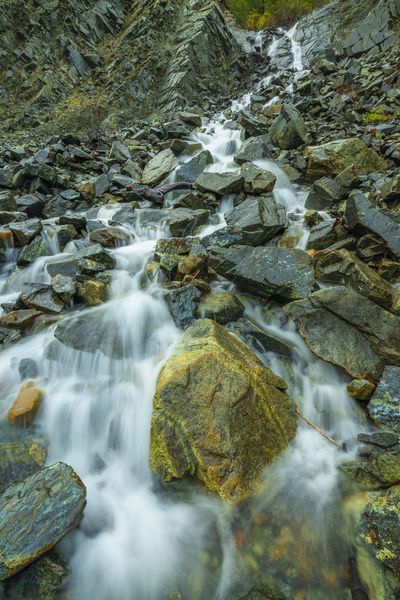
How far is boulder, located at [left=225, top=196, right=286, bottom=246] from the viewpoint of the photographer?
624cm

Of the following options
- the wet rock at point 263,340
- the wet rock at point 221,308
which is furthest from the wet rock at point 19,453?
the wet rock at point 263,340

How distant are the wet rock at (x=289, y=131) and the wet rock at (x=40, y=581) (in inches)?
469

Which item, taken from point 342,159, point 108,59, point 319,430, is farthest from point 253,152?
point 108,59

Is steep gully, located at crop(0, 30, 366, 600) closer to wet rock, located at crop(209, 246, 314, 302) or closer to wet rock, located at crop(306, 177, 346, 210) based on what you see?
wet rock, located at crop(209, 246, 314, 302)

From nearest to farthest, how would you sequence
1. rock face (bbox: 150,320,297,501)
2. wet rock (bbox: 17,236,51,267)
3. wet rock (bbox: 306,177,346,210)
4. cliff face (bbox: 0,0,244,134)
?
rock face (bbox: 150,320,297,501) → wet rock (bbox: 17,236,51,267) → wet rock (bbox: 306,177,346,210) → cliff face (bbox: 0,0,244,134)

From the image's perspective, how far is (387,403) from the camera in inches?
141

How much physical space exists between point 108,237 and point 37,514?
219 inches

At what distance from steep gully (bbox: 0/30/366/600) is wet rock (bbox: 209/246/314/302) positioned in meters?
0.43

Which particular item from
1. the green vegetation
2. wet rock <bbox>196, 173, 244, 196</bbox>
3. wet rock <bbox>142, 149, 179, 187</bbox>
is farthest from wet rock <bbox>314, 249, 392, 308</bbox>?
the green vegetation

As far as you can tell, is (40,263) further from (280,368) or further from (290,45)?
(290,45)

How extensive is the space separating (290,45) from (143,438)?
3229 centimetres

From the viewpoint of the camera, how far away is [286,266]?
517 centimetres

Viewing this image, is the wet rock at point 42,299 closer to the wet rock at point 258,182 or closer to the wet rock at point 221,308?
the wet rock at point 221,308

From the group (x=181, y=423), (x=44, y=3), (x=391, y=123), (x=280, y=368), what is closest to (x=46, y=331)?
(x=181, y=423)
